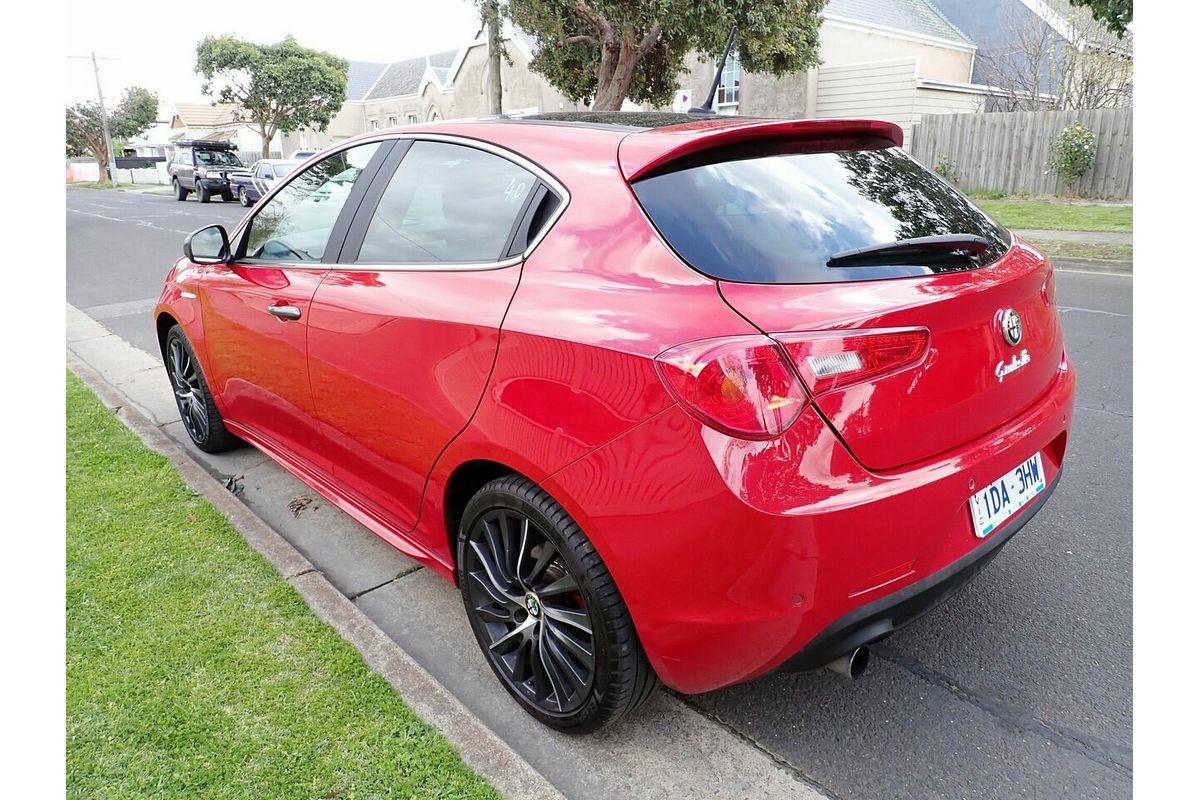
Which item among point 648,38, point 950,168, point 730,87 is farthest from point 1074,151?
point 730,87

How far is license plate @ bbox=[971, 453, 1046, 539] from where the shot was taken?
215 centimetres

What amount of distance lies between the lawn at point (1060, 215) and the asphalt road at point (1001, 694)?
32.7 feet

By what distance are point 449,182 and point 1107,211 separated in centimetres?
1577

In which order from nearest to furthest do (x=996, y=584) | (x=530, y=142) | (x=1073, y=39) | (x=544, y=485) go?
(x=544, y=485), (x=530, y=142), (x=996, y=584), (x=1073, y=39)

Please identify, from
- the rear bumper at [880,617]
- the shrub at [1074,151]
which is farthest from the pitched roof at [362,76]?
the rear bumper at [880,617]

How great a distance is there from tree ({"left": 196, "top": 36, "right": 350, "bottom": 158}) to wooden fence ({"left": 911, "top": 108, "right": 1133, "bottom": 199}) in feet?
107

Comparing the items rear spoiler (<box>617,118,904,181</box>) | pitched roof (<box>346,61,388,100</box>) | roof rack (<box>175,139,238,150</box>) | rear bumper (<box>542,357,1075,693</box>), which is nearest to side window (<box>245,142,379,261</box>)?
rear spoiler (<box>617,118,904,181</box>)

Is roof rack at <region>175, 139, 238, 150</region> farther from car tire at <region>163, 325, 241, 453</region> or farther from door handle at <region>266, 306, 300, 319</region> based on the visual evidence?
door handle at <region>266, 306, 300, 319</region>

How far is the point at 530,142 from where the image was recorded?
8.32ft

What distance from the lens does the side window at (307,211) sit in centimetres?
325

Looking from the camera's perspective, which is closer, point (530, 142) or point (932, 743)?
point (932, 743)

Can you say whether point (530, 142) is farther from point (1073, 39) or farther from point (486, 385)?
point (1073, 39)

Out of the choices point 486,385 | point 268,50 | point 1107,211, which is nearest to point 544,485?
point 486,385

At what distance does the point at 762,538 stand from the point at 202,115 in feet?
274
